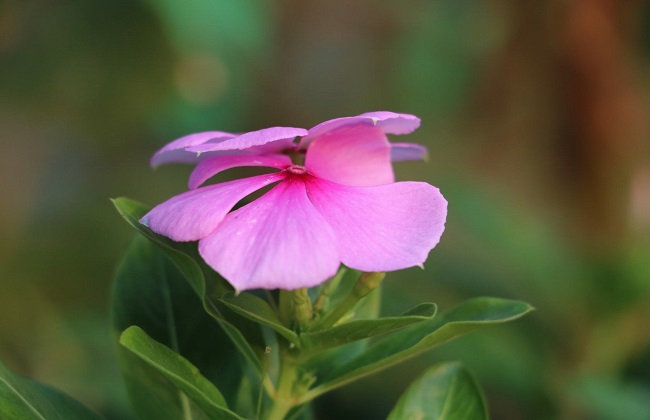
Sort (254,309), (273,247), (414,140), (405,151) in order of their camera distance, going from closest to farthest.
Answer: (273,247) → (254,309) → (405,151) → (414,140)

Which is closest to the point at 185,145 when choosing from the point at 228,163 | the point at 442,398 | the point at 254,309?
the point at 228,163

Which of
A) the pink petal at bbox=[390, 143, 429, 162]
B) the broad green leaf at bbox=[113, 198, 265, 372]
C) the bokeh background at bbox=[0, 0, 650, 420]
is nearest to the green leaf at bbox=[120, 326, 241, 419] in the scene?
the broad green leaf at bbox=[113, 198, 265, 372]

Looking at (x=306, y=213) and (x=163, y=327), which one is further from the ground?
(x=306, y=213)

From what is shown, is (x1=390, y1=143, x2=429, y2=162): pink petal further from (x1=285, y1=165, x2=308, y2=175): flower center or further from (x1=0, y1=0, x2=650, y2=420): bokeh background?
(x1=0, y1=0, x2=650, y2=420): bokeh background

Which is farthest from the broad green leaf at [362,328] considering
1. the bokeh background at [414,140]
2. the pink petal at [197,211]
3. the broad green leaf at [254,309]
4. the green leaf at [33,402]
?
the bokeh background at [414,140]

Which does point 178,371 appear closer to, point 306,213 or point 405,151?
point 306,213

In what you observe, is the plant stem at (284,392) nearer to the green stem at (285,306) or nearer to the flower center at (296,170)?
the green stem at (285,306)

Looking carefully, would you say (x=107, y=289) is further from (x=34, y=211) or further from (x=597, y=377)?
(x=597, y=377)
